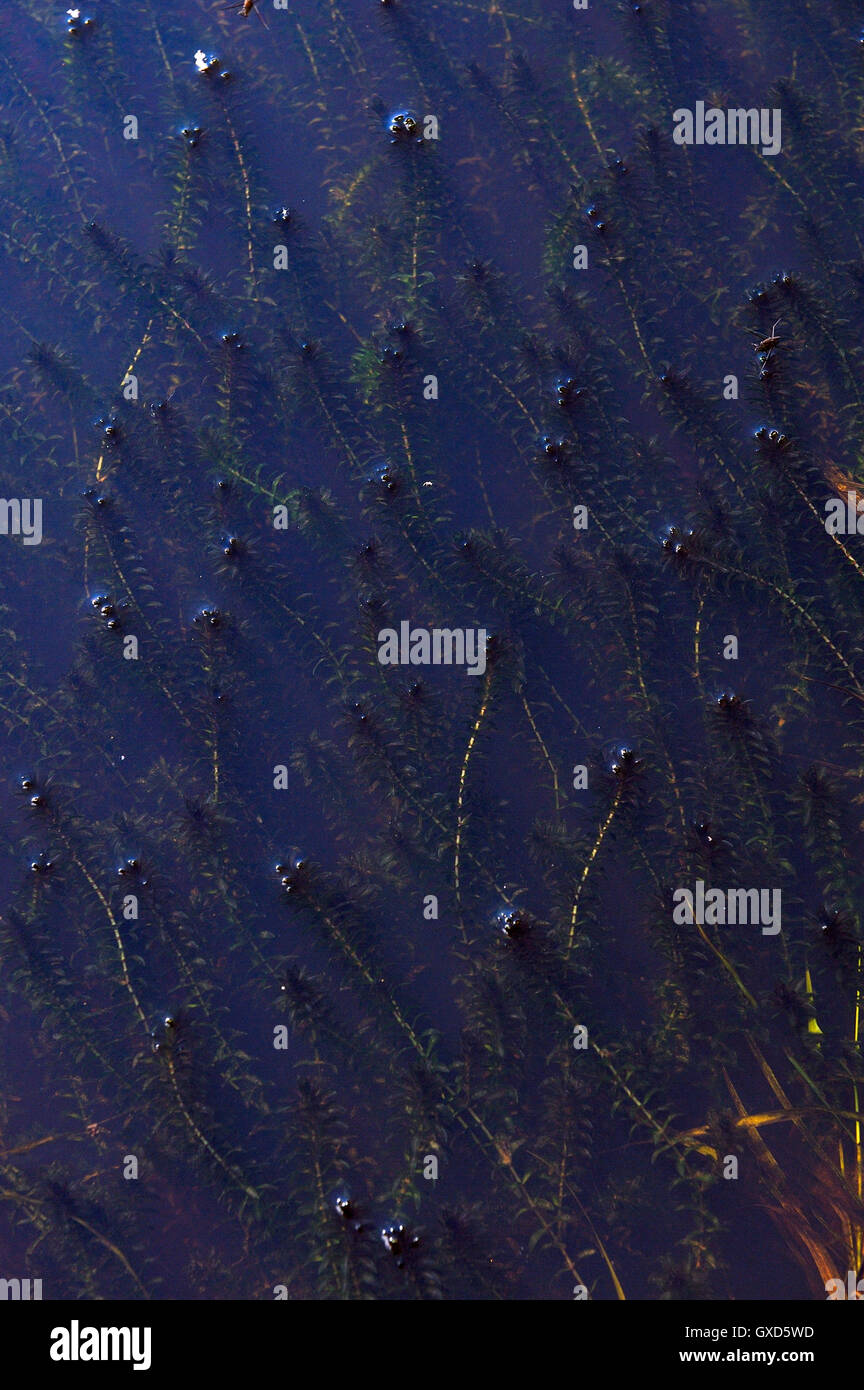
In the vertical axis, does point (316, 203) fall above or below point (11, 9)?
below

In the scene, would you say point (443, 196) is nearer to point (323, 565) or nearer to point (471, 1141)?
point (323, 565)

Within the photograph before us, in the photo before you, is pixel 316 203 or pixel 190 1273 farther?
pixel 316 203

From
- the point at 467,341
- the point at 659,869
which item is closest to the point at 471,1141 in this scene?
the point at 659,869

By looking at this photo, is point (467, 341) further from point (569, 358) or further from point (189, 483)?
point (189, 483)

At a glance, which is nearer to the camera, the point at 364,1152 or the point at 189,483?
the point at 364,1152

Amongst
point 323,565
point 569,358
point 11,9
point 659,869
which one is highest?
point 11,9

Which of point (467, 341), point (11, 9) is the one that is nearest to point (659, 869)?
point (467, 341)
